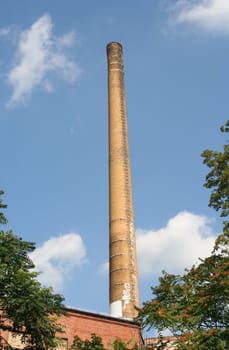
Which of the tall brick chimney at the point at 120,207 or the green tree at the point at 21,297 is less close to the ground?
the tall brick chimney at the point at 120,207

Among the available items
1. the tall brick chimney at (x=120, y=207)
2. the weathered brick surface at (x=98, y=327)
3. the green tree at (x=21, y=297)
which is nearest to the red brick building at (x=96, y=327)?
the weathered brick surface at (x=98, y=327)

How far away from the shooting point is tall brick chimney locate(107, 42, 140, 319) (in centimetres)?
2434

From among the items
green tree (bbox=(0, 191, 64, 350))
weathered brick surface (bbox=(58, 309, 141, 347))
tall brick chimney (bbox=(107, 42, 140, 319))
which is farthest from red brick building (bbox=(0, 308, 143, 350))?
green tree (bbox=(0, 191, 64, 350))

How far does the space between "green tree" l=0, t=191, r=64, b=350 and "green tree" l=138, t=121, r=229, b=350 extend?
407 centimetres

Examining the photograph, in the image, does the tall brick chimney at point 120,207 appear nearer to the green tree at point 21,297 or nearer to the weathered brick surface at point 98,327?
the weathered brick surface at point 98,327

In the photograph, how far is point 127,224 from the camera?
26.4 m

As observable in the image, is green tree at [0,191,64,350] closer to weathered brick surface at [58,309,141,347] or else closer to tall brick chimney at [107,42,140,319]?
weathered brick surface at [58,309,141,347]

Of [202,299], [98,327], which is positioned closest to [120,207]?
[98,327]

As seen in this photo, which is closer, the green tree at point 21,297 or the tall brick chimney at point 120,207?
the green tree at point 21,297

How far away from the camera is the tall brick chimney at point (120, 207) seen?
24.3 m

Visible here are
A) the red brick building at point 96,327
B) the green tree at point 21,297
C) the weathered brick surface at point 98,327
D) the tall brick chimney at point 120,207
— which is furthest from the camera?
the tall brick chimney at point 120,207

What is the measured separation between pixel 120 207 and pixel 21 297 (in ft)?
52.8

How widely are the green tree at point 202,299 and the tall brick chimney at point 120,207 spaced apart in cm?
735

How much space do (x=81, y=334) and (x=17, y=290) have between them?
9246 mm
